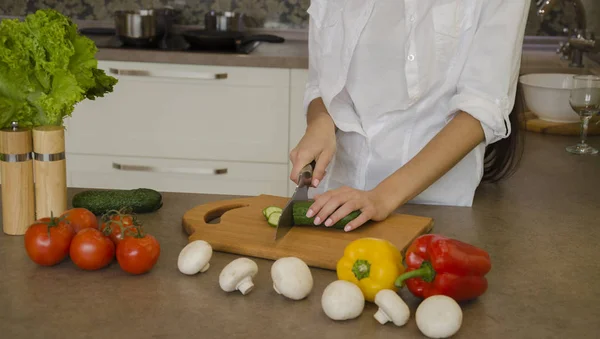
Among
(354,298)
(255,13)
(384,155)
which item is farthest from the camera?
(255,13)

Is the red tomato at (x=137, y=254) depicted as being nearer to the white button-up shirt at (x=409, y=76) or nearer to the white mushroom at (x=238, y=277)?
the white mushroom at (x=238, y=277)

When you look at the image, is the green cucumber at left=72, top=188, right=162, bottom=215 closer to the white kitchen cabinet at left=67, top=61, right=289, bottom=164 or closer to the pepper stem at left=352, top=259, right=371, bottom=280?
the pepper stem at left=352, top=259, right=371, bottom=280

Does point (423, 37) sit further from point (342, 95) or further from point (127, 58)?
point (127, 58)

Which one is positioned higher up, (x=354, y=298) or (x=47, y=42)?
(x=47, y=42)

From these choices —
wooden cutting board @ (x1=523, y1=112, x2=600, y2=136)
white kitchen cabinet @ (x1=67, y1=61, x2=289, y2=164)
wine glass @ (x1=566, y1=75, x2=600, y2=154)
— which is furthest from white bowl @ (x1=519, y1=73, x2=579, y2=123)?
white kitchen cabinet @ (x1=67, y1=61, x2=289, y2=164)

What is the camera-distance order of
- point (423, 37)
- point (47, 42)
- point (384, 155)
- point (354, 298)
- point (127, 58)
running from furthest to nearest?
point (127, 58) → point (384, 155) → point (423, 37) → point (47, 42) → point (354, 298)

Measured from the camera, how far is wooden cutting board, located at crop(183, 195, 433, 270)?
Result: 1.36 metres

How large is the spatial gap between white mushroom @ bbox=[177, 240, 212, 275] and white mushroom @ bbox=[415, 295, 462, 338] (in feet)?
1.10

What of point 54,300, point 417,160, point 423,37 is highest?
point 423,37

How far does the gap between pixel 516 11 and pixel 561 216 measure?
40 centimetres

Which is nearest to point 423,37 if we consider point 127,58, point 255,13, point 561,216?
point 561,216

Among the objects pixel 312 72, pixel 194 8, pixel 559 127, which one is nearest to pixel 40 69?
pixel 312 72

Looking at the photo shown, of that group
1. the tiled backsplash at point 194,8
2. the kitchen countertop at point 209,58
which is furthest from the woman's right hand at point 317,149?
the tiled backsplash at point 194,8

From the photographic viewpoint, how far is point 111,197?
5.08 feet
